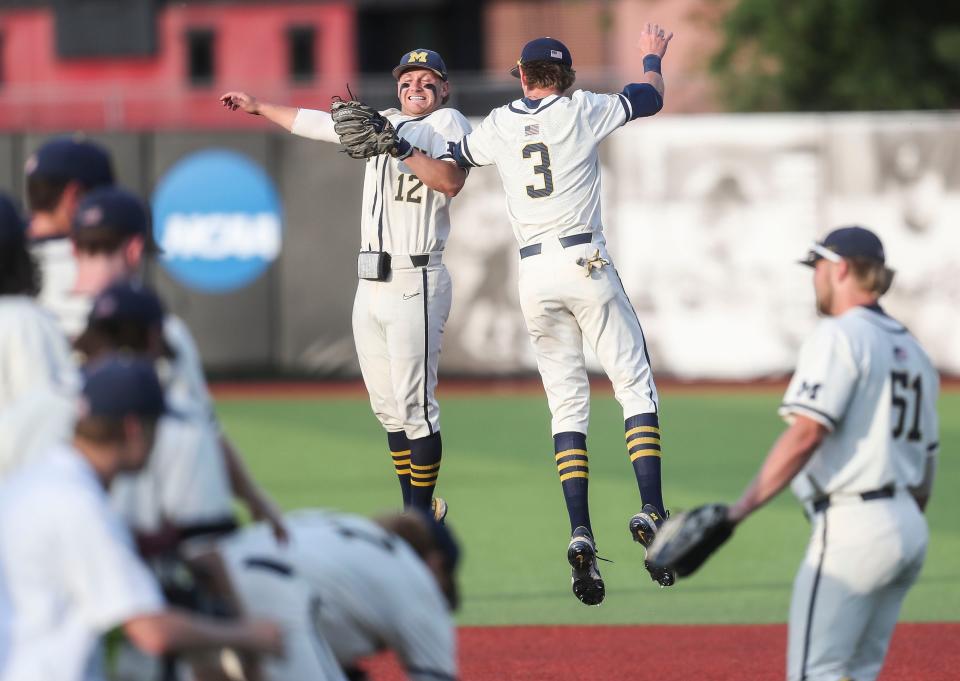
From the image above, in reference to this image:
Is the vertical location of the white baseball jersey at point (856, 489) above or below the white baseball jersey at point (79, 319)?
below

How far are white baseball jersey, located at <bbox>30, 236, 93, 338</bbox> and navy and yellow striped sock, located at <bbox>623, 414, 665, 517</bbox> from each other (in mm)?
3400

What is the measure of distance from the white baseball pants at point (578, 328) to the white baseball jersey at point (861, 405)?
9.21ft

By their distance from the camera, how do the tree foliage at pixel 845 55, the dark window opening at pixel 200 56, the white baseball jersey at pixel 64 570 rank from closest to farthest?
the white baseball jersey at pixel 64 570, the tree foliage at pixel 845 55, the dark window opening at pixel 200 56

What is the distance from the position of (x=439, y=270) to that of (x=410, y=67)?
1.05 m

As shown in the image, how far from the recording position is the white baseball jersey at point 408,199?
26.2 feet

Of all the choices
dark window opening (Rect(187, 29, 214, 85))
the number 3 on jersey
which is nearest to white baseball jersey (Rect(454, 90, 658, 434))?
the number 3 on jersey

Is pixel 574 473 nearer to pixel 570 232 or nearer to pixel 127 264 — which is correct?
pixel 570 232

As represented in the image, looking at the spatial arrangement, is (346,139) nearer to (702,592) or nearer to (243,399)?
(702,592)

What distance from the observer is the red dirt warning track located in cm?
652

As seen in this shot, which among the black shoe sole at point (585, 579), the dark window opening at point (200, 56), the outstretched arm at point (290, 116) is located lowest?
the black shoe sole at point (585, 579)

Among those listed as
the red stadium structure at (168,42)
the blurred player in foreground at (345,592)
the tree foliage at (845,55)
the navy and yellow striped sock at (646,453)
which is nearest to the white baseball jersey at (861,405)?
the blurred player in foreground at (345,592)

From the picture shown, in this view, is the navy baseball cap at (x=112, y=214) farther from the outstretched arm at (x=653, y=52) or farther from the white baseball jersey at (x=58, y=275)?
the outstretched arm at (x=653, y=52)

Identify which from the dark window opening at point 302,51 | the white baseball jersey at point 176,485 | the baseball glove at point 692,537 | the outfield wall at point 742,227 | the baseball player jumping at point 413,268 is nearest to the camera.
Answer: the white baseball jersey at point 176,485

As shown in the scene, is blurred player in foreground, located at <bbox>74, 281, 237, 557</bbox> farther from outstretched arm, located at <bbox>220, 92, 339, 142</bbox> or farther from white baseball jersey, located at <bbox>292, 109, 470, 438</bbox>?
white baseball jersey, located at <bbox>292, 109, 470, 438</bbox>
